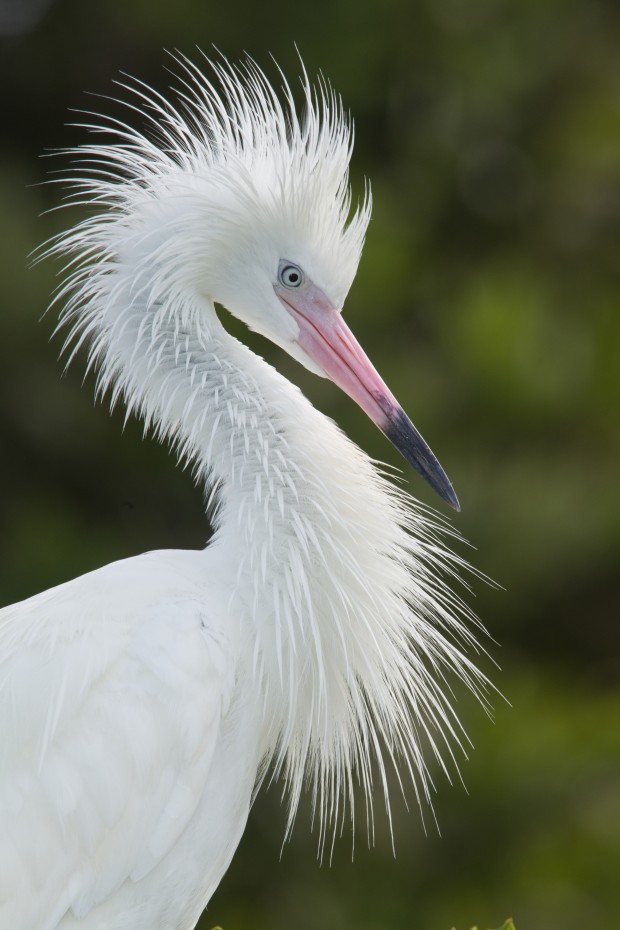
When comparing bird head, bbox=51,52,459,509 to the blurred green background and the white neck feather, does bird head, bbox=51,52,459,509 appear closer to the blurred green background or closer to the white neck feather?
the white neck feather

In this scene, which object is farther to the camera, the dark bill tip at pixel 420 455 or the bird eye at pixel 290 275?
the bird eye at pixel 290 275

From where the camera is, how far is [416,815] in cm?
549

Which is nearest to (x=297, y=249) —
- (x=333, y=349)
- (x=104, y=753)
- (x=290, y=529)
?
(x=333, y=349)

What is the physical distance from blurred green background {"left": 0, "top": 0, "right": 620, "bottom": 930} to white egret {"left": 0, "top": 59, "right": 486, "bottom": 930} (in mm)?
2635

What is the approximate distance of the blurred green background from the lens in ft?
18.2

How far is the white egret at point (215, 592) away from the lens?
2.37 metres

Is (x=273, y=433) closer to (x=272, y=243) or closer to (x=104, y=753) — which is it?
(x=272, y=243)

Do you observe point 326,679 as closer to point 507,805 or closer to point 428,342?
point 507,805

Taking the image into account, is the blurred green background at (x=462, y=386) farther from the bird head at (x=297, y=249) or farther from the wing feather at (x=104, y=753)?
the wing feather at (x=104, y=753)

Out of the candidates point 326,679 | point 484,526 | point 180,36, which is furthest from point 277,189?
point 180,36

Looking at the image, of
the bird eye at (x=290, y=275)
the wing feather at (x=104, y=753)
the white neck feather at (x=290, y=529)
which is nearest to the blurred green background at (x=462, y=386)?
the white neck feather at (x=290, y=529)

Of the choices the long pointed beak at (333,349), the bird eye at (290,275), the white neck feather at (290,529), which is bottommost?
the white neck feather at (290,529)

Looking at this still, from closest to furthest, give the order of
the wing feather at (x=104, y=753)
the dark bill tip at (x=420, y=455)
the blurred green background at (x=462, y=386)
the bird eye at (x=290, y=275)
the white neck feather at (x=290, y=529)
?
the wing feather at (x=104, y=753), the white neck feather at (x=290, y=529), the dark bill tip at (x=420, y=455), the bird eye at (x=290, y=275), the blurred green background at (x=462, y=386)

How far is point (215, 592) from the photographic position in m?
2.53
